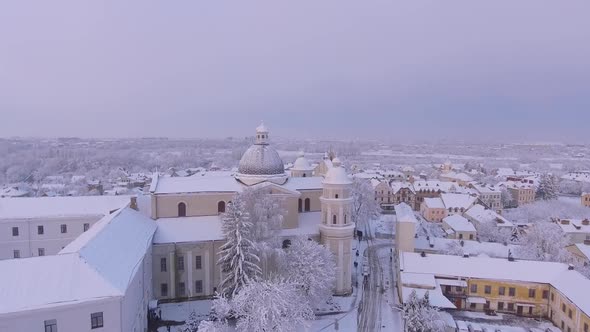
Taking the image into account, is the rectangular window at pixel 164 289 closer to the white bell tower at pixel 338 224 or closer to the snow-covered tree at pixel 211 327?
the snow-covered tree at pixel 211 327

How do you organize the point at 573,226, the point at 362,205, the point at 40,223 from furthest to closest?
the point at 362,205, the point at 573,226, the point at 40,223

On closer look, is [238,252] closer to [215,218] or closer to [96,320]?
[215,218]

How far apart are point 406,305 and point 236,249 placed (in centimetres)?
1349

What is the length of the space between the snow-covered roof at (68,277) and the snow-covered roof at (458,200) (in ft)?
191

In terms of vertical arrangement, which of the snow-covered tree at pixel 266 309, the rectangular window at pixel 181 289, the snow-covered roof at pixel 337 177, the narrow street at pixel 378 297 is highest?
the snow-covered roof at pixel 337 177

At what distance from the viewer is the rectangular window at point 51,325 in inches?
767

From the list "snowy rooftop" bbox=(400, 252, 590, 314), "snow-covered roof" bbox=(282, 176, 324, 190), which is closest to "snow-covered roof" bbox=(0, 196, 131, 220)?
"snow-covered roof" bbox=(282, 176, 324, 190)

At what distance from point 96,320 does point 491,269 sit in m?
31.0

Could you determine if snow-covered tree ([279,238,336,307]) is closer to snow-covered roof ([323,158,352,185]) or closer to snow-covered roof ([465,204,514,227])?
snow-covered roof ([323,158,352,185])

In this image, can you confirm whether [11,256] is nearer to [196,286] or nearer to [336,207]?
[196,286]

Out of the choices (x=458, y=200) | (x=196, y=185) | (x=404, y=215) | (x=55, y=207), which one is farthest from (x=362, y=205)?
(x=55, y=207)

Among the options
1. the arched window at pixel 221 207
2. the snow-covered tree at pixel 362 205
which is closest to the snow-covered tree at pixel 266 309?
the arched window at pixel 221 207

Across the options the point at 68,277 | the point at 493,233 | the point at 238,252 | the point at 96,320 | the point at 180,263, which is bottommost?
the point at 493,233

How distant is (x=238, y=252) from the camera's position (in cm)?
3006
